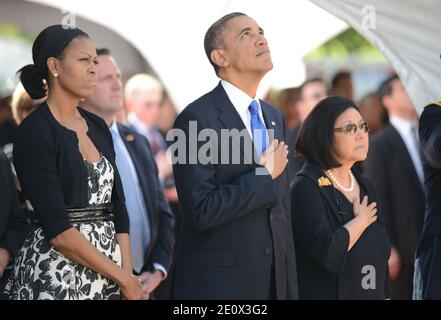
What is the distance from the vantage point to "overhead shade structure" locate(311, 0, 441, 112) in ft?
17.9

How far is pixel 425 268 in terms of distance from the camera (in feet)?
18.1

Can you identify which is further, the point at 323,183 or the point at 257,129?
the point at 323,183

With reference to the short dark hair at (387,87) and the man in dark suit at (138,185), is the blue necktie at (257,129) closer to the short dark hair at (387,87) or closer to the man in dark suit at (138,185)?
the man in dark suit at (138,185)

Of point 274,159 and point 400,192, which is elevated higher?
point 400,192

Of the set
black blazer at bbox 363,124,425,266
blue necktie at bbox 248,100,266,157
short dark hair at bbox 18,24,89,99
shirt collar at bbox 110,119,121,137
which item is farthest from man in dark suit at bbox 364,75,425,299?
short dark hair at bbox 18,24,89,99

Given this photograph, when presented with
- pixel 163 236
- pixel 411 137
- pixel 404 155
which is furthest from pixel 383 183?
pixel 163 236

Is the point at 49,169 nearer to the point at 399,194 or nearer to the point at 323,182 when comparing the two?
the point at 323,182

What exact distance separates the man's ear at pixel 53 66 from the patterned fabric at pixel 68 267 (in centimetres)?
46

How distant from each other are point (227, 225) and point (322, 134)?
41.6 inches

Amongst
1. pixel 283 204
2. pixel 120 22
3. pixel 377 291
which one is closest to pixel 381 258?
pixel 377 291

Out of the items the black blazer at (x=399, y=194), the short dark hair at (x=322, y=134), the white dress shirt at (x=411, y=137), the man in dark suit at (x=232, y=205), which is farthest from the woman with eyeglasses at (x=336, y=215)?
the white dress shirt at (x=411, y=137)

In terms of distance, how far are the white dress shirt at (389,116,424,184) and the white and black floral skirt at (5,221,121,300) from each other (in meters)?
4.13

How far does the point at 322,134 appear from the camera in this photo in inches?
227
